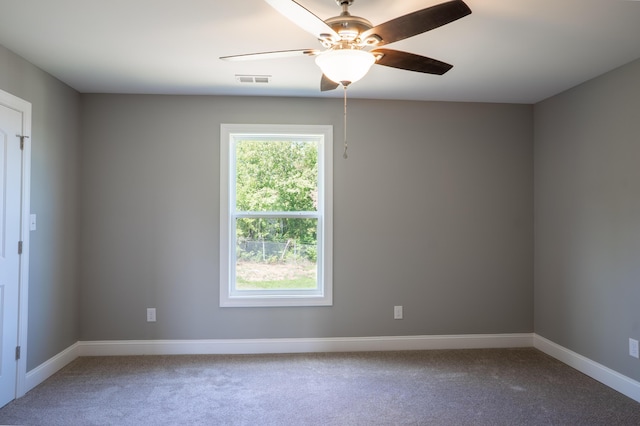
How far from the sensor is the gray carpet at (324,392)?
9.07 feet

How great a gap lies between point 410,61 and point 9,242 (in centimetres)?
291

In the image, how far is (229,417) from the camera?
2.76m

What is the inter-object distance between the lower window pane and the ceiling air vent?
1297 millimetres

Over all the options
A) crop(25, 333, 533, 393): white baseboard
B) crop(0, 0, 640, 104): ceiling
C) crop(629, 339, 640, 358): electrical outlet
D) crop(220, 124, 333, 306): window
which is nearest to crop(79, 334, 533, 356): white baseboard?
crop(25, 333, 533, 393): white baseboard

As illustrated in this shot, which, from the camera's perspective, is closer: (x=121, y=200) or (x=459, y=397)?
(x=459, y=397)

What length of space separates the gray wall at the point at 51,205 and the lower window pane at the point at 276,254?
147 cm

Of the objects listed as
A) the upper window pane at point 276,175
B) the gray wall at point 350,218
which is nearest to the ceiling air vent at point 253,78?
the gray wall at point 350,218

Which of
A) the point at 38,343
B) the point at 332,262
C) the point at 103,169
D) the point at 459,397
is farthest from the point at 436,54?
the point at 38,343

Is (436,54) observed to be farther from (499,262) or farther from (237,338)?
(237,338)

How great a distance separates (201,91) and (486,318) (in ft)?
11.5

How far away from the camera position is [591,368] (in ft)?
11.4

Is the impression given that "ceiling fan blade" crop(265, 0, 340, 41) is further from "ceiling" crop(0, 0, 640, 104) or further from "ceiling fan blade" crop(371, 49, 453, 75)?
"ceiling" crop(0, 0, 640, 104)

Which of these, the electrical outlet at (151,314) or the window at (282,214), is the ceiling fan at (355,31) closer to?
the window at (282,214)

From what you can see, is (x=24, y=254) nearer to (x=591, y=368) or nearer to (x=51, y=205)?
(x=51, y=205)
